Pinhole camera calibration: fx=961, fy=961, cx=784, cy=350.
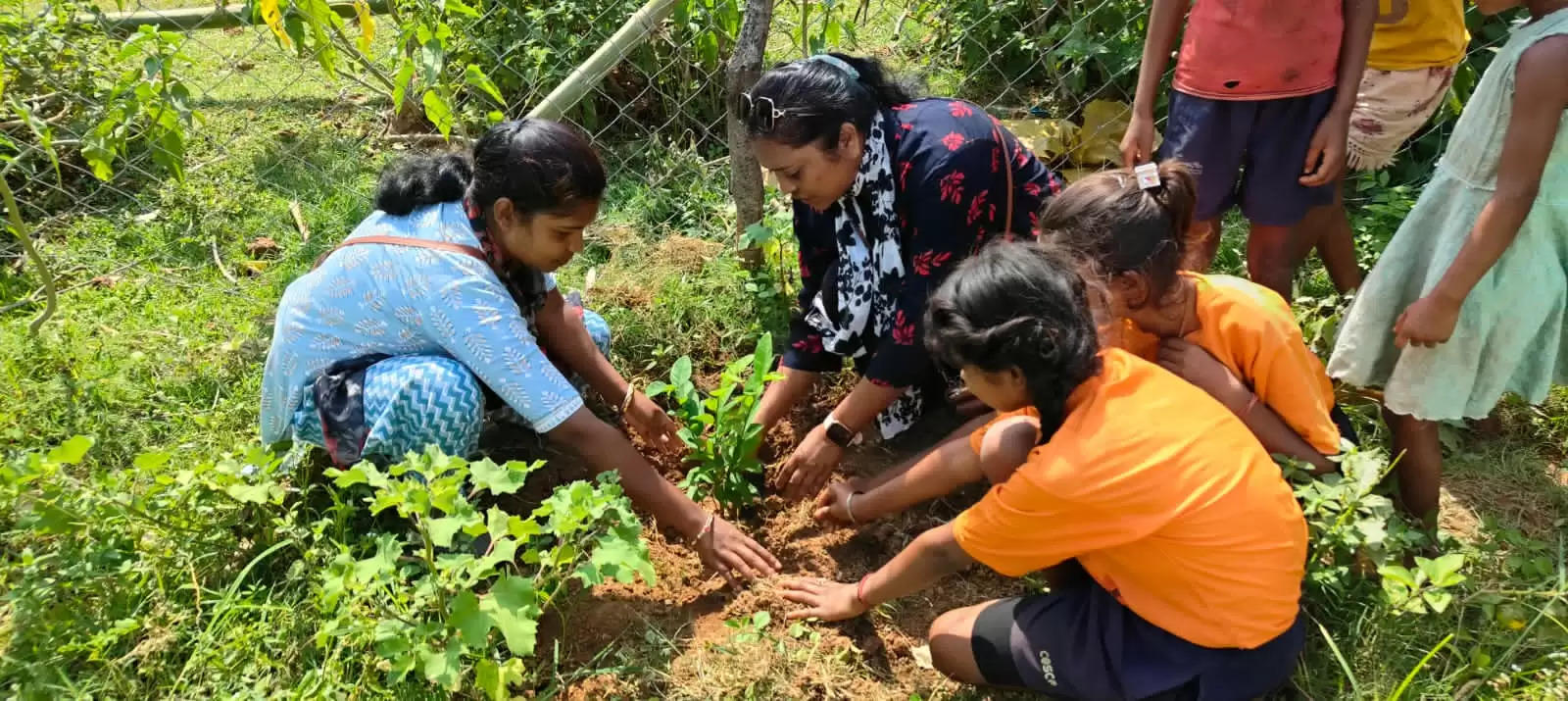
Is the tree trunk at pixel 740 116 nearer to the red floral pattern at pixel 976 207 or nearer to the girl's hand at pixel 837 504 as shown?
the red floral pattern at pixel 976 207

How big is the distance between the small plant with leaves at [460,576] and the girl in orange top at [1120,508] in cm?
61

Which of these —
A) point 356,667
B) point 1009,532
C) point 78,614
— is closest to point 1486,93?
point 1009,532

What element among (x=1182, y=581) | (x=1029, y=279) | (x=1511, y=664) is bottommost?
(x=1511, y=664)

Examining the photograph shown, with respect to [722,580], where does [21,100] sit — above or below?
above

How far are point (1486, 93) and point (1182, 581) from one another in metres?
1.17

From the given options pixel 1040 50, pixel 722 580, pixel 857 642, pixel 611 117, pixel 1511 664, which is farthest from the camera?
pixel 611 117

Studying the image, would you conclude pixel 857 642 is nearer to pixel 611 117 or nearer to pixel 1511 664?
pixel 1511 664

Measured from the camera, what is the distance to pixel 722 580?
85.0 inches

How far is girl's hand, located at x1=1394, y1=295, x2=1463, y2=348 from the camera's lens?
6.10ft

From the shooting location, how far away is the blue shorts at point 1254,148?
93.0 inches

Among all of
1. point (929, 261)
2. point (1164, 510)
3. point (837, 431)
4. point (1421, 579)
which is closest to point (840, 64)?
point (929, 261)

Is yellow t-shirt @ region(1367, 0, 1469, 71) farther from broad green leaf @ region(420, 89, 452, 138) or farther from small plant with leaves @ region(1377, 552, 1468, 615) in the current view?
broad green leaf @ region(420, 89, 452, 138)

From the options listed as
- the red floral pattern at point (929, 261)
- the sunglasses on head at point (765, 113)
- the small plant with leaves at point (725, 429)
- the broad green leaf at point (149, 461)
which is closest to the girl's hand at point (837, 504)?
the small plant with leaves at point (725, 429)

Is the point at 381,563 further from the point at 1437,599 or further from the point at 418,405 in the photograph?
the point at 1437,599
